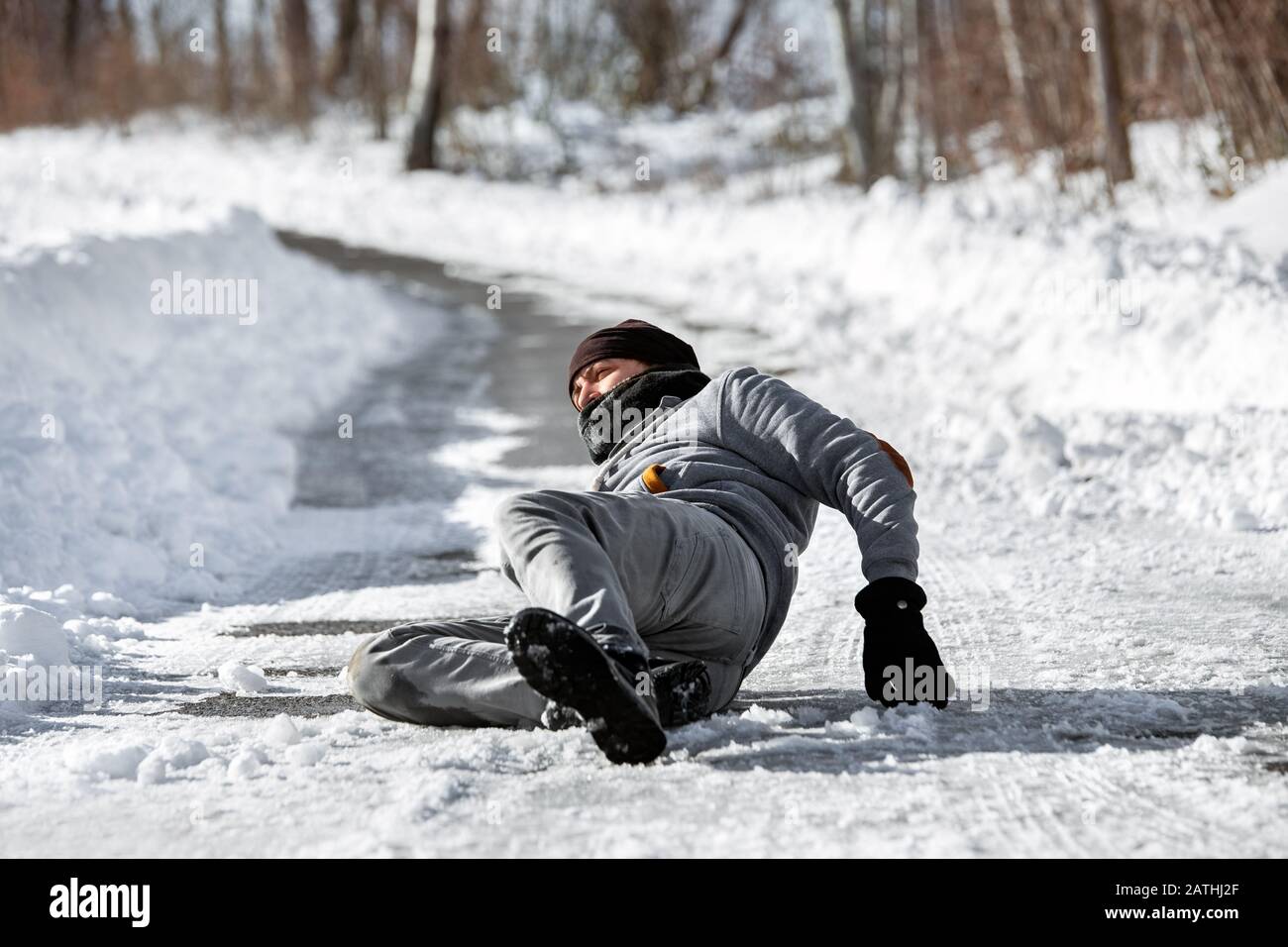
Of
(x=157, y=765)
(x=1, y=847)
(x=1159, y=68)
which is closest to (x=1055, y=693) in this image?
(x=157, y=765)

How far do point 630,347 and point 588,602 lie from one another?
1160 mm

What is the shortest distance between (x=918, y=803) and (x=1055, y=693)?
2.85 ft

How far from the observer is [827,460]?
327 cm

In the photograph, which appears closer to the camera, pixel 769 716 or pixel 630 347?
pixel 769 716

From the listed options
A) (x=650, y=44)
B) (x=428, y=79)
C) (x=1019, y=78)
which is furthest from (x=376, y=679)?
(x=650, y=44)

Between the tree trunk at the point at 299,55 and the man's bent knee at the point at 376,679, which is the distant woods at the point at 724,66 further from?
the man's bent knee at the point at 376,679

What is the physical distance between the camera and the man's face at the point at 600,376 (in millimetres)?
3771

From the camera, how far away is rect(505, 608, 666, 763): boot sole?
2.54 meters

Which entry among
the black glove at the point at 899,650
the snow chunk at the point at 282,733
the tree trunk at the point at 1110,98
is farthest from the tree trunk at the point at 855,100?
the snow chunk at the point at 282,733

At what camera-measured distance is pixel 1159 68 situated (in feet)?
54.7

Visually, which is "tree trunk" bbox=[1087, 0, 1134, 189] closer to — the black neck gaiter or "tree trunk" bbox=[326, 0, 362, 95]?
the black neck gaiter

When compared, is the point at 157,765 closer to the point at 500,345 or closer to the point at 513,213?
the point at 500,345

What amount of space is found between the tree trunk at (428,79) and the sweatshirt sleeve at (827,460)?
69.1 feet

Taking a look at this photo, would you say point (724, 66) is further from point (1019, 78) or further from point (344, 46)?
point (1019, 78)
